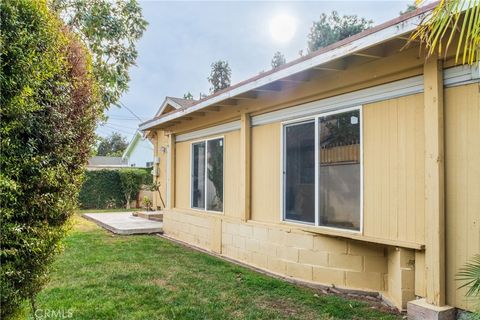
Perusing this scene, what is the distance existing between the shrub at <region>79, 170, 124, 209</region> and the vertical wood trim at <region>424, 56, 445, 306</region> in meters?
16.4

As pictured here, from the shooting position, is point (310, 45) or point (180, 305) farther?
point (310, 45)

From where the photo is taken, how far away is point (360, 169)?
193 inches

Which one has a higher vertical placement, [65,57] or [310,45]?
[310,45]

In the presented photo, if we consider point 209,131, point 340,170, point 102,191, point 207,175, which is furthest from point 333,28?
point 340,170

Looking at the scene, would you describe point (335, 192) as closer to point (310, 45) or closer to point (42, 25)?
A: point (42, 25)

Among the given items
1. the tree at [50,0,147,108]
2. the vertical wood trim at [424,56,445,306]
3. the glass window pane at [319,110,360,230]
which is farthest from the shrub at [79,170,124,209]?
the vertical wood trim at [424,56,445,306]

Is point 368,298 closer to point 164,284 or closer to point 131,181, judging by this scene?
point 164,284

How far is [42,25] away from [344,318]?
391 centimetres

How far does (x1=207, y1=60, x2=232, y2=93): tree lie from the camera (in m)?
32.4

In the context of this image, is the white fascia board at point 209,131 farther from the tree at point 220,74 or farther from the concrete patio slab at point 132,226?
the tree at point 220,74

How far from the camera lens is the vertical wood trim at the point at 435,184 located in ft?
12.6

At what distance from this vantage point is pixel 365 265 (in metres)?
5.00

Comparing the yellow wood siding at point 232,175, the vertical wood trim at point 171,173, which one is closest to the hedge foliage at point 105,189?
the vertical wood trim at point 171,173

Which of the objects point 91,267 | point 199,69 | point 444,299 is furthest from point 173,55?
point 444,299
